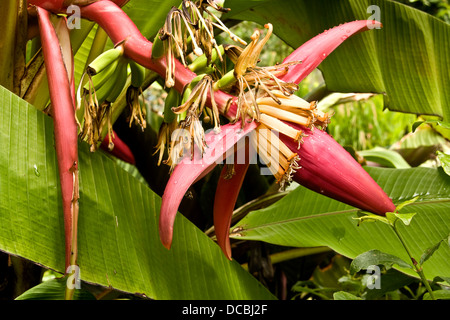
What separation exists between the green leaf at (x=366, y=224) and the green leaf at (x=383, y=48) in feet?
0.50

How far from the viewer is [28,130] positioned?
1.68 feet

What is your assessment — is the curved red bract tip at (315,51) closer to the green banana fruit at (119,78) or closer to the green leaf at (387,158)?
the green banana fruit at (119,78)

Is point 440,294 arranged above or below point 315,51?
below

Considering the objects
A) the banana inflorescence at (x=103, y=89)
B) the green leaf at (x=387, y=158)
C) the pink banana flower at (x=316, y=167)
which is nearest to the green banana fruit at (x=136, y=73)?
the banana inflorescence at (x=103, y=89)

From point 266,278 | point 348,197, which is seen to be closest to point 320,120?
point 348,197

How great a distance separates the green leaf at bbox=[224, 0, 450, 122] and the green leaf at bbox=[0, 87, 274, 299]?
37cm

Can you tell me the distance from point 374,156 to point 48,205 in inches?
30.5

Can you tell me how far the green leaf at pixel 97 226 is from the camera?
47cm

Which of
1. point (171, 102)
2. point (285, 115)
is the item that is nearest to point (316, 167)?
point (285, 115)

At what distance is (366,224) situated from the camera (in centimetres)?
68

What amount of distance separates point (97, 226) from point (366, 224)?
0.38m

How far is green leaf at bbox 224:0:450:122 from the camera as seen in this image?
2.50 feet

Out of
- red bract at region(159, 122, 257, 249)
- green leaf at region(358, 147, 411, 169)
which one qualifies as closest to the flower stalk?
red bract at region(159, 122, 257, 249)

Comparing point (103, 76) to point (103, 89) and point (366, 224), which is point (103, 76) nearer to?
point (103, 89)
